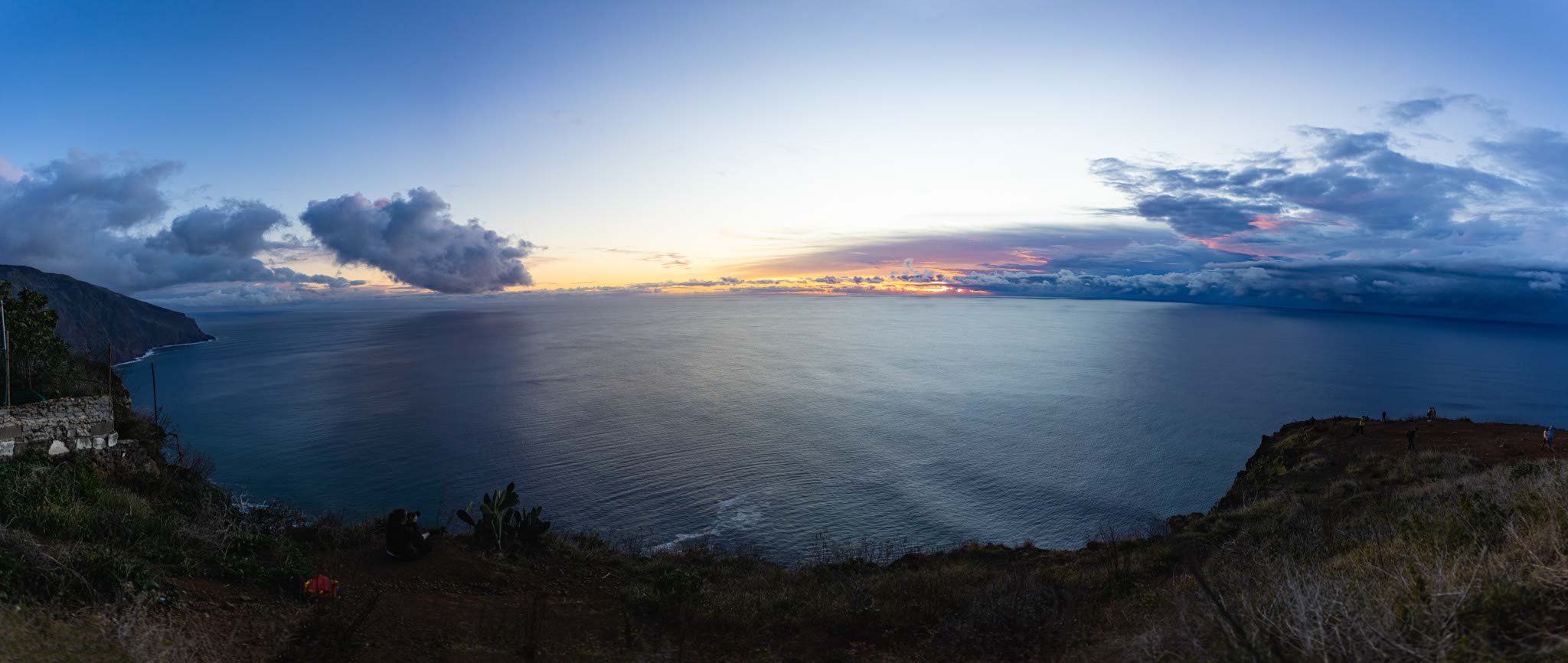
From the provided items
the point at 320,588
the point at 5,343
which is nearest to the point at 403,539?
the point at 320,588

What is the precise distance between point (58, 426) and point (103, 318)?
14082 cm

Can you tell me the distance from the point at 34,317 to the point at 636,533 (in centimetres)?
2197

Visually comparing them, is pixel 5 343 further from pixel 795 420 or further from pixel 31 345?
pixel 795 420

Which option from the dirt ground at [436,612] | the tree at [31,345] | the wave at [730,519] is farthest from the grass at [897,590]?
the wave at [730,519]

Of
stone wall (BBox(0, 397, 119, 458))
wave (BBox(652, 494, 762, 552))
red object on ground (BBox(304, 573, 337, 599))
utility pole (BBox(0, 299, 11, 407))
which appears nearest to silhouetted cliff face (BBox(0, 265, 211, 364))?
utility pole (BBox(0, 299, 11, 407))

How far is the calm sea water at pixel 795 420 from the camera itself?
3011cm

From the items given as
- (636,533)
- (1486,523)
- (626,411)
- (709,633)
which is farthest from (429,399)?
(1486,523)

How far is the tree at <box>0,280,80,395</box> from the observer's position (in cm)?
1941

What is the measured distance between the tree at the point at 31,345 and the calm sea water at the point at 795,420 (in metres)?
11.4

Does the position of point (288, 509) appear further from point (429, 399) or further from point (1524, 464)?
point (1524, 464)

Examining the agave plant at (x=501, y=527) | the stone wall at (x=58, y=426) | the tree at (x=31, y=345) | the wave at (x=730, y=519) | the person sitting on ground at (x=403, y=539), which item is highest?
the tree at (x=31, y=345)

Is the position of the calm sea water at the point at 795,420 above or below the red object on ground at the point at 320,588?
below

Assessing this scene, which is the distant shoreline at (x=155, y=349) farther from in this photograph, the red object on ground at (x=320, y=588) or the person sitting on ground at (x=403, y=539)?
the red object on ground at (x=320, y=588)

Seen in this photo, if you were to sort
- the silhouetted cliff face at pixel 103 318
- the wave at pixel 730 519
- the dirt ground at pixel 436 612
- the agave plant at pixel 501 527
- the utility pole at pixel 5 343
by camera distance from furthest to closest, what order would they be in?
the silhouetted cliff face at pixel 103 318 < the wave at pixel 730 519 < the utility pole at pixel 5 343 < the agave plant at pixel 501 527 < the dirt ground at pixel 436 612
